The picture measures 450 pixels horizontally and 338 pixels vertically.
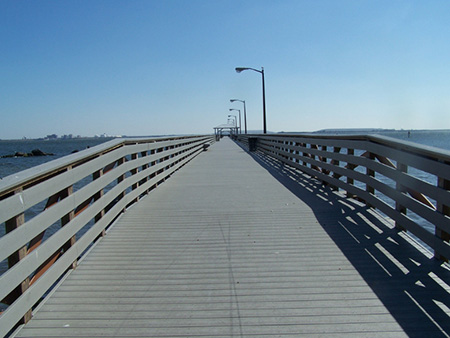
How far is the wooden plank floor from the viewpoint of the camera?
111 inches

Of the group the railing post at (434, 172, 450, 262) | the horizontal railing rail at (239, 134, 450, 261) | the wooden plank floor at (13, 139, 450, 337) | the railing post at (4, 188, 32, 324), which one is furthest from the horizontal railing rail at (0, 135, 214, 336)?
the railing post at (434, 172, 450, 262)

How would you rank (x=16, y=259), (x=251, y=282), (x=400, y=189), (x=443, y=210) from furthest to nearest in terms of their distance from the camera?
(x=400, y=189)
(x=443, y=210)
(x=251, y=282)
(x=16, y=259)

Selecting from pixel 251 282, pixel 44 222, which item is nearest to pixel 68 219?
pixel 44 222

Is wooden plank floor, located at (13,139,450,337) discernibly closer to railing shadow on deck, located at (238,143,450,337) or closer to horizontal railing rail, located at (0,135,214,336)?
railing shadow on deck, located at (238,143,450,337)

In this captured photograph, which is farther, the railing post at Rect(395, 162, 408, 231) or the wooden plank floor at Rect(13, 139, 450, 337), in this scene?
the railing post at Rect(395, 162, 408, 231)

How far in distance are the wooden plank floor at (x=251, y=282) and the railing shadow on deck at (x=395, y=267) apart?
0.04 feet

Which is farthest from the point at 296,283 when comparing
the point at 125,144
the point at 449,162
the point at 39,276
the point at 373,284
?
the point at 125,144

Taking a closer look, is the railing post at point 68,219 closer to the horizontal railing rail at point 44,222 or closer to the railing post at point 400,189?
the horizontal railing rail at point 44,222

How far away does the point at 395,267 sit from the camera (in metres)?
3.80

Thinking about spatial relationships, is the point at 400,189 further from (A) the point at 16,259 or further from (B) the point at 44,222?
(A) the point at 16,259

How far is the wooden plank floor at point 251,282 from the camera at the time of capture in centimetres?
283

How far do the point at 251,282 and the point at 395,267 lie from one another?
1.49 m

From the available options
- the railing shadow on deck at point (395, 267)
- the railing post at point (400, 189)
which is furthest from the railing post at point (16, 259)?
the railing post at point (400, 189)

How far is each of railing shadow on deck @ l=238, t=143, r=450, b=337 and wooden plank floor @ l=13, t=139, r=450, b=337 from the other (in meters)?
0.01
